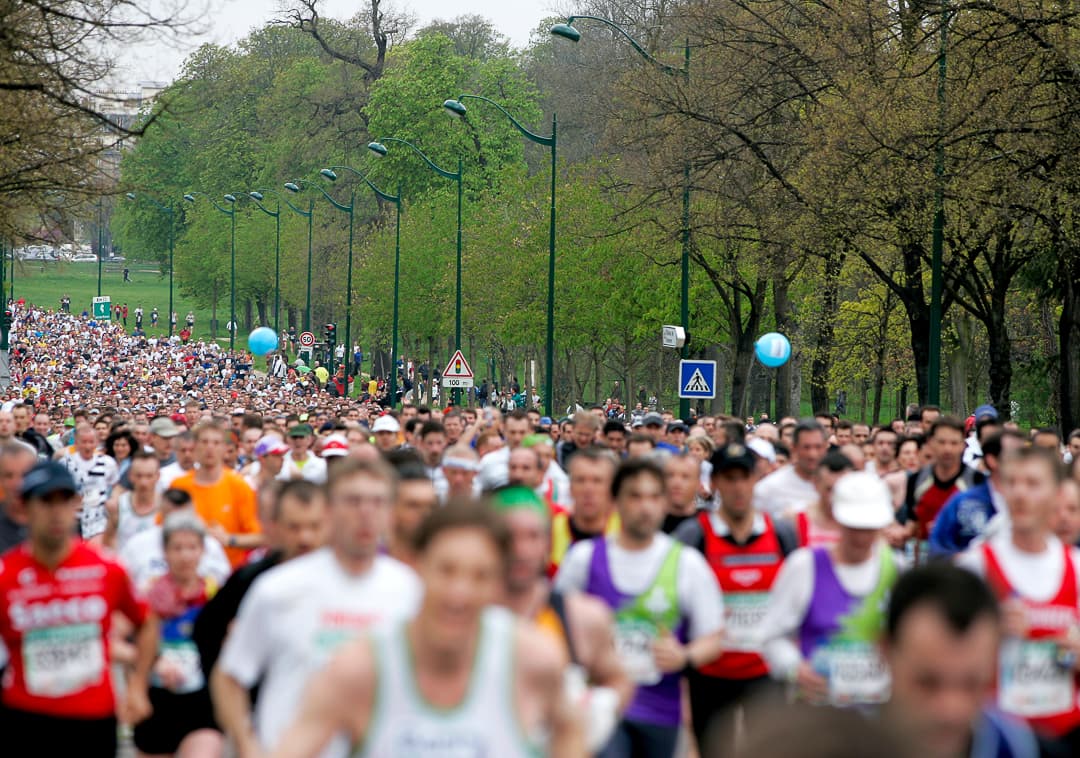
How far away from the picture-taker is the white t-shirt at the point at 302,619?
250 inches

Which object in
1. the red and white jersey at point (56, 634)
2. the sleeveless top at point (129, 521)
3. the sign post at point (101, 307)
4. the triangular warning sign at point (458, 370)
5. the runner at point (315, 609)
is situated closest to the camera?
the runner at point (315, 609)

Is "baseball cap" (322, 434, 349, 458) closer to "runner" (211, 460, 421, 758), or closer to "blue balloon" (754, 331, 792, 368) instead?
"runner" (211, 460, 421, 758)

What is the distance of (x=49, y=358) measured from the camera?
85.1 metres

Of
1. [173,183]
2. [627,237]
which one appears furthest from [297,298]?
[627,237]

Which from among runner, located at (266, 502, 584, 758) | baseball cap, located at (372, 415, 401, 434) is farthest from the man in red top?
baseball cap, located at (372, 415, 401, 434)

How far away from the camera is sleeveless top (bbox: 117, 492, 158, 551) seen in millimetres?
11688

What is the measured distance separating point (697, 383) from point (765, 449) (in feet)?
52.8

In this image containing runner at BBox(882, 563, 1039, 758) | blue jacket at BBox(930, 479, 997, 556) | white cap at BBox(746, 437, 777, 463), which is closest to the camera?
runner at BBox(882, 563, 1039, 758)

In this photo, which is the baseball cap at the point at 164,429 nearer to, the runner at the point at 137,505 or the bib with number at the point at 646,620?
the runner at the point at 137,505

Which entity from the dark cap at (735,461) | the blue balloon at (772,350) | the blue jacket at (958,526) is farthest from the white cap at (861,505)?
the blue balloon at (772,350)

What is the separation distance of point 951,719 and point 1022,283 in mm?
37008

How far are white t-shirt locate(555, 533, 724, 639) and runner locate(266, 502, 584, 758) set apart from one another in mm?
3069

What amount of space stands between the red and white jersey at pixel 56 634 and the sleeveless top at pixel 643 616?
75.4 inches

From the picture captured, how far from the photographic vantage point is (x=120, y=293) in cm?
14700
